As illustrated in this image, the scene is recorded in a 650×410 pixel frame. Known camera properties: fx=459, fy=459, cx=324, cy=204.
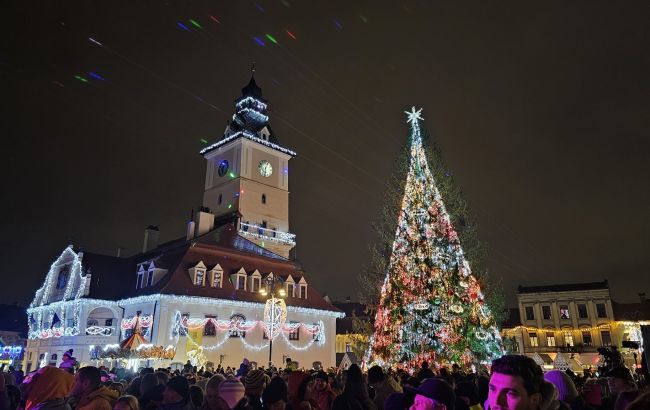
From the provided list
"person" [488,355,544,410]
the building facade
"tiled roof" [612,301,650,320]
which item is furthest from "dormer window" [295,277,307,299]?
"tiled roof" [612,301,650,320]

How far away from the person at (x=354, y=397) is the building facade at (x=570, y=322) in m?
57.3

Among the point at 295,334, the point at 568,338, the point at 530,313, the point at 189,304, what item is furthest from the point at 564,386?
the point at 530,313

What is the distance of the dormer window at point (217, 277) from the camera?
34938 millimetres

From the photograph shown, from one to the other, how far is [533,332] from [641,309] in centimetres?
1434

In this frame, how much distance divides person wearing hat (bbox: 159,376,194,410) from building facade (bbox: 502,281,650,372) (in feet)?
192

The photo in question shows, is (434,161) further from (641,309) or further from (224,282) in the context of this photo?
(641,309)

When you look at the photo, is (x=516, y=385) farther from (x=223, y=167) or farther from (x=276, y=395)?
(x=223, y=167)

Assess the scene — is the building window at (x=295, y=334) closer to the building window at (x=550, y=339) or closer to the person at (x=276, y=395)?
the person at (x=276, y=395)

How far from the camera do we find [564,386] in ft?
17.3

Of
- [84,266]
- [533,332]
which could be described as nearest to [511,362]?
[84,266]

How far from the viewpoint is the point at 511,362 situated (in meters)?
3.32

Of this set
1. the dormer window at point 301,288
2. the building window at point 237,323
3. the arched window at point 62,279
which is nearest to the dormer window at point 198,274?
the building window at point 237,323

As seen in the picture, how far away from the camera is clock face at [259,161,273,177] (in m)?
57.4

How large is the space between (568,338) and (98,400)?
6646 centimetres
